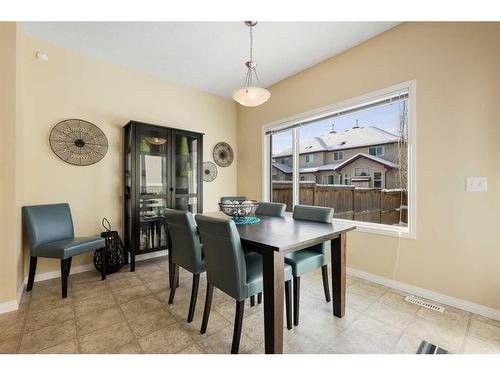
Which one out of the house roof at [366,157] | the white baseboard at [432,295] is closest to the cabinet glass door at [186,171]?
the house roof at [366,157]

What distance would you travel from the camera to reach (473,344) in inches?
60.2

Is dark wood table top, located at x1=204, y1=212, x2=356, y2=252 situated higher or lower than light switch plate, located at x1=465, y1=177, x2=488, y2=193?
lower

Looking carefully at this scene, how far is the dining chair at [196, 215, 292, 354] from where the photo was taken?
1.38 meters

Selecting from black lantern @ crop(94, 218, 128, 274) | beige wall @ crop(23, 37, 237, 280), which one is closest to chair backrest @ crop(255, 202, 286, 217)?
black lantern @ crop(94, 218, 128, 274)

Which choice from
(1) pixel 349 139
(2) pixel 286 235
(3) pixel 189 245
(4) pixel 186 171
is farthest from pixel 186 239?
(1) pixel 349 139

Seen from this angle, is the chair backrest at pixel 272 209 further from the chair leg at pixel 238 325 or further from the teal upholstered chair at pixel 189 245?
the chair leg at pixel 238 325

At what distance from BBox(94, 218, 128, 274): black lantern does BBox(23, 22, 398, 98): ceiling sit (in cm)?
224

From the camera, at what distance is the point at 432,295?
2125 mm

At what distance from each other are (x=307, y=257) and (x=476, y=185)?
1539 mm

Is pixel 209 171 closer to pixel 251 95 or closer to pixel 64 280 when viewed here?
pixel 251 95

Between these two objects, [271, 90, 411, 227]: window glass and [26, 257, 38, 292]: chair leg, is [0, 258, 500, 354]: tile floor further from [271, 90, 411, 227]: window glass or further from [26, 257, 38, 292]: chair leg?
[271, 90, 411, 227]: window glass

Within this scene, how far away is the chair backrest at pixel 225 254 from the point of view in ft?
4.52

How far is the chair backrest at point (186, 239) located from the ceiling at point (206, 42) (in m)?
1.93
